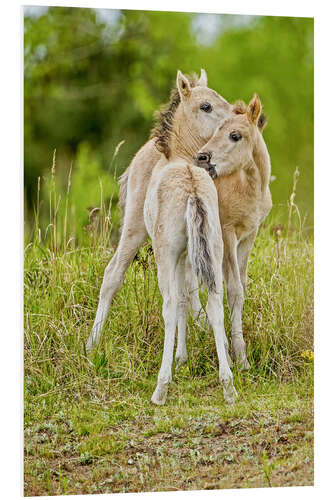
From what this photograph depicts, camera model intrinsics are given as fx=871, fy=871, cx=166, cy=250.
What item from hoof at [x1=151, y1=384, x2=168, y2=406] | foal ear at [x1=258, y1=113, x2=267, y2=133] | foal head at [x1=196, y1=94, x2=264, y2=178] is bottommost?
hoof at [x1=151, y1=384, x2=168, y2=406]

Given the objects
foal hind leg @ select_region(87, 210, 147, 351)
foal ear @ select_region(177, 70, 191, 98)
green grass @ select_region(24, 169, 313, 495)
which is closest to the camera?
green grass @ select_region(24, 169, 313, 495)

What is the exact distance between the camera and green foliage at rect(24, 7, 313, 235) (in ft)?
18.2

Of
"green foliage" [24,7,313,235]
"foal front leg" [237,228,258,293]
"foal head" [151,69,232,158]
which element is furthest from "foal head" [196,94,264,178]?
"foal front leg" [237,228,258,293]

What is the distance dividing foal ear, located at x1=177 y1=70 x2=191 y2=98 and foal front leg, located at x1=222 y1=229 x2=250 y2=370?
0.89 metres

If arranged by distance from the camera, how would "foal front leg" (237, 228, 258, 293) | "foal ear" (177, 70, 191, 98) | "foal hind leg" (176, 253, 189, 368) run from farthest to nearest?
"foal front leg" (237, 228, 258, 293), "foal ear" (177, 70, 191, 98), "foal hind leg" (176, 253, 189, 368)

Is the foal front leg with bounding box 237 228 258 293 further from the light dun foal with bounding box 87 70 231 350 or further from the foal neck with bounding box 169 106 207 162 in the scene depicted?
the foal neck with bounding box 169 106 207 162

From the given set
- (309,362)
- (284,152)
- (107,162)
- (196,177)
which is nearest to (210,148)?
(196,177)

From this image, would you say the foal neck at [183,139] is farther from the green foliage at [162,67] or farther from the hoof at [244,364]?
the hoof at [244,364]

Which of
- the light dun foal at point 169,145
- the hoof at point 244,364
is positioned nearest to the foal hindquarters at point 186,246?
the hoof at point 244,364

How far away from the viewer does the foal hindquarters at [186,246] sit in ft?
15.7

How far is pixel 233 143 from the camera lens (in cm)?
532

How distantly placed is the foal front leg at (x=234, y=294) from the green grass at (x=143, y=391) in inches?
3.2

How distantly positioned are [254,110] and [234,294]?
3.74ft

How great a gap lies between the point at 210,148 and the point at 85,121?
6.05 ft
